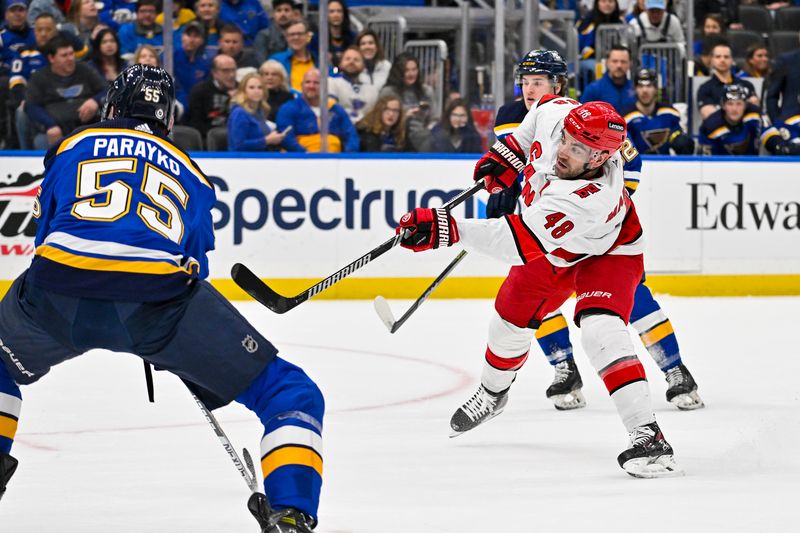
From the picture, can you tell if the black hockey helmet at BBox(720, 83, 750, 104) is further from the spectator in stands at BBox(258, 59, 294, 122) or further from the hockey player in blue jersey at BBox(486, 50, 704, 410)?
the hockey player in blue jersey at BBox(486, 50, 704, 410)

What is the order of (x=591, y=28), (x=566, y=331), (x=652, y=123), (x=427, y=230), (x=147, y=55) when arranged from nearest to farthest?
(x=427, y=230) → (x=566, y=331) → (x=147, y=55) → (x=652, y=123) → (x=591, y=28)

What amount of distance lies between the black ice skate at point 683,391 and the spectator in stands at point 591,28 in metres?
4.25

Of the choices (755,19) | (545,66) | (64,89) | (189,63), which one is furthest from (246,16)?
(755,19)

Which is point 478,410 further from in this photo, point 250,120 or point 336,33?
point 336,33

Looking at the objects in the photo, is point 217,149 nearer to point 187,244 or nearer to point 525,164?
point 525,164

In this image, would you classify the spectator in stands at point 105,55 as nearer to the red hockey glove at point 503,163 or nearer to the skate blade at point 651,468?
the red hockey glove at point 503,163

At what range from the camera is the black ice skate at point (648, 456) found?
11.3 ft

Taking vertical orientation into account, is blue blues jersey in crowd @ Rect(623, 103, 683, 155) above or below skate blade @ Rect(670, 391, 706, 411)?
above

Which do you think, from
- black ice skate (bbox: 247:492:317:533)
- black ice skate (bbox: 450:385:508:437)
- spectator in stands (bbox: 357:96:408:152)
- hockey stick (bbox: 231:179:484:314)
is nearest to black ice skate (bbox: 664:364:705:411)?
black ice skate (bbox: 450:385:508:437)

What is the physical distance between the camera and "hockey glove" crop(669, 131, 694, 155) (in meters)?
8.09

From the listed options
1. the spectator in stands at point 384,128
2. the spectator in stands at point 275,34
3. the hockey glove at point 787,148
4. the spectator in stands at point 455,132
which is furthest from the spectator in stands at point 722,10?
the spectator in stands at point 275,34

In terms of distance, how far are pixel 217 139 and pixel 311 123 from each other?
0.55m

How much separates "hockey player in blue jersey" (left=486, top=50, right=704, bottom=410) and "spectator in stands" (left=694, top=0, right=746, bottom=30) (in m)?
5.29

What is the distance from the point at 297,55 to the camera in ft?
25.6
